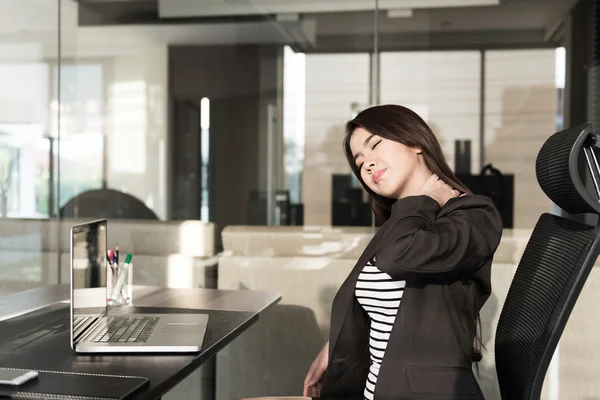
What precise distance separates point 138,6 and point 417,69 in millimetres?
1902

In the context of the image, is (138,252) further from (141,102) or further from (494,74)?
(494,74)

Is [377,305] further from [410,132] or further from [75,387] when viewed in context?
[75,387]

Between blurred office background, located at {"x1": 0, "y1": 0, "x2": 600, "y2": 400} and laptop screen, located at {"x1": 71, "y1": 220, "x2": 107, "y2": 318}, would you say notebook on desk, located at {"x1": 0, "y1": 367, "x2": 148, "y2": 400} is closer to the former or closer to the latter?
laptop screen, located at {"x1": 71, "y1": 220, "x2": 107, "y2": 318}

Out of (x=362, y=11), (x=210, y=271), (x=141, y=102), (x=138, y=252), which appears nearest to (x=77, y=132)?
(x=141, y=102)

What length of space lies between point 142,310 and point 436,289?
3.11 feet

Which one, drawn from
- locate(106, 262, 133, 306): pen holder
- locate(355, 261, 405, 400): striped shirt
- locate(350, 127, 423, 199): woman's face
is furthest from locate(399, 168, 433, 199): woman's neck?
locate(106, 262, 133, 306): pen holder

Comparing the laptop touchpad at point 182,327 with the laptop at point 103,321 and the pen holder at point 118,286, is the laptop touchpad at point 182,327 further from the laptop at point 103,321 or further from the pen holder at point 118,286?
the pen holder at point 118,286

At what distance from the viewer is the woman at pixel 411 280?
4.96ft

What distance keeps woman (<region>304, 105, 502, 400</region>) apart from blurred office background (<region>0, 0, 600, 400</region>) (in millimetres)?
Answer: 1509

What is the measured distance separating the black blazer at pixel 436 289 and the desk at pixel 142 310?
44 cm

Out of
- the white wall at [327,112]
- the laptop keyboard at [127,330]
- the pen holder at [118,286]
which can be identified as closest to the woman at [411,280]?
the laptop keyboard at [127,330]

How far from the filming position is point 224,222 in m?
4.16

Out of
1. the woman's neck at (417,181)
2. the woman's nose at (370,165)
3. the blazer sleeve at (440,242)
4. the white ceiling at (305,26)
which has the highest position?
the white ceiling at (305,26)

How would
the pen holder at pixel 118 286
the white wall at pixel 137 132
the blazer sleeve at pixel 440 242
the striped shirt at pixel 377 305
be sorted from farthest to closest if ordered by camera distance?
the white wall at pixel 137 132
the pen holder at pixel 118 286
the striped shirt at pixel 377 305
the blazer sleeve at pixel 440 242
